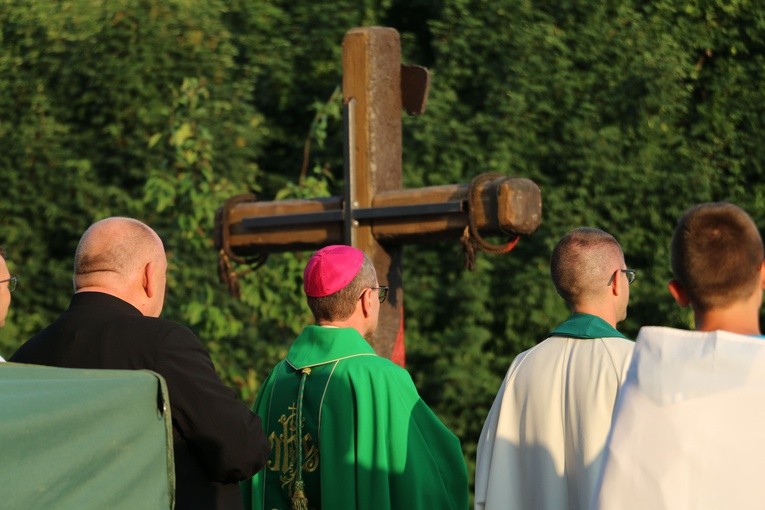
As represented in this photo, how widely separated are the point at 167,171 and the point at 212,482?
7.18m

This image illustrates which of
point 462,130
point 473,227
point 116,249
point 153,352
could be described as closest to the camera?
point 153,352

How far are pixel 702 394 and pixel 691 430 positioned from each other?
0.08 meters

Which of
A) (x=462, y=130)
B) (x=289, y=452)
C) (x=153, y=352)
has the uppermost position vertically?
(x=462, y=130)

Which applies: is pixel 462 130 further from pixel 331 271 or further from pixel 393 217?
pixel 331 271

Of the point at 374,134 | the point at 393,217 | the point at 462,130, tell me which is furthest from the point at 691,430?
the point at 462,130

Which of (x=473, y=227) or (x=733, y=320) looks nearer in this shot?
(x=733, y=320)

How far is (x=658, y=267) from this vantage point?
1146cm

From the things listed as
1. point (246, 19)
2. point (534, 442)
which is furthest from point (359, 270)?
point (246, 19)

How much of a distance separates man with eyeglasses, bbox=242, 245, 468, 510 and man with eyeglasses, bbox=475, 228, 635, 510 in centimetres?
34

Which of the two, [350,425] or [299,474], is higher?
[350,425]

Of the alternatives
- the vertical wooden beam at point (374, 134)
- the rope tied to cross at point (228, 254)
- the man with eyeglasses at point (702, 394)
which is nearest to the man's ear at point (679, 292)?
the man with eyeglasses at point (702, 394)

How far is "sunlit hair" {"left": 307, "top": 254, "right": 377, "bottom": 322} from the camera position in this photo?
507 cm

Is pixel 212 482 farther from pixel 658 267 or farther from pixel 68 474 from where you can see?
pixel 658 267

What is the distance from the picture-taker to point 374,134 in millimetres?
6398
